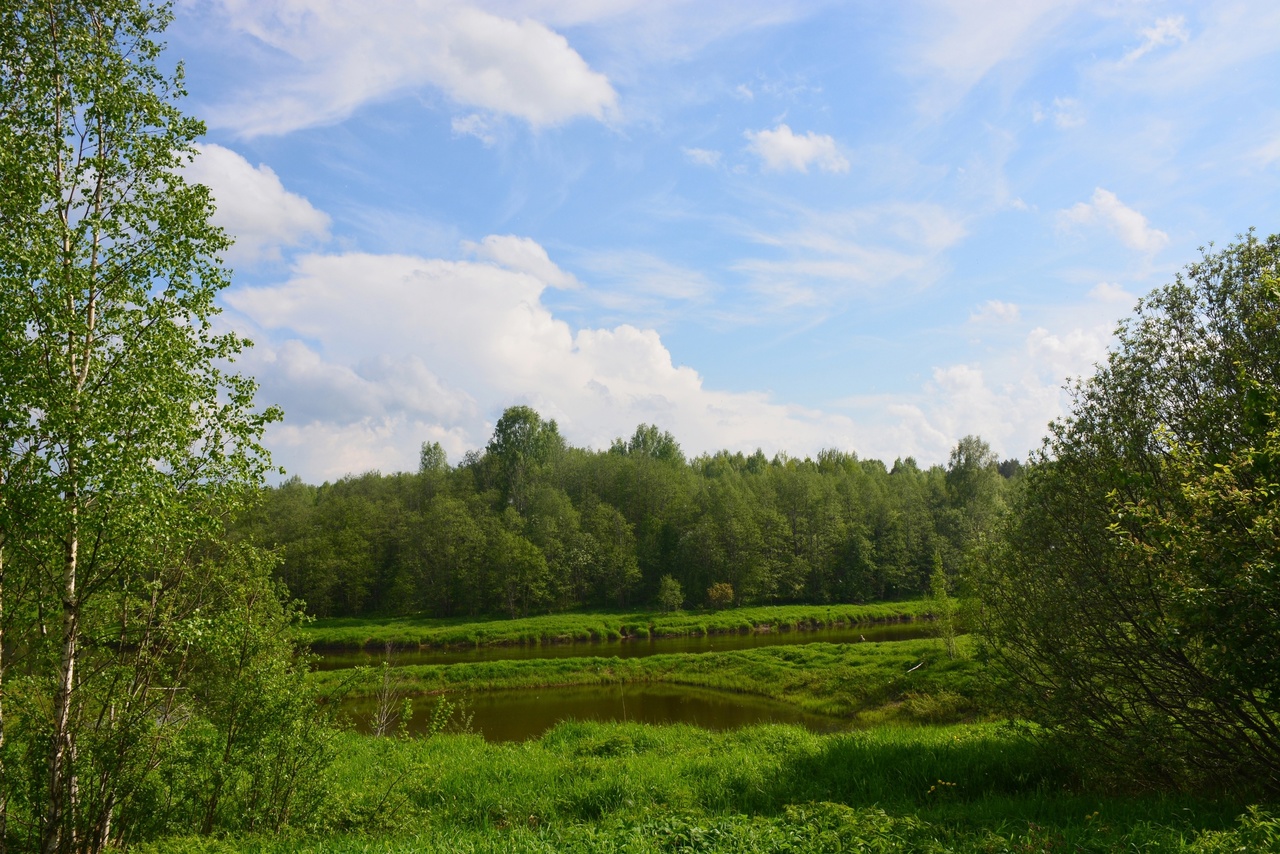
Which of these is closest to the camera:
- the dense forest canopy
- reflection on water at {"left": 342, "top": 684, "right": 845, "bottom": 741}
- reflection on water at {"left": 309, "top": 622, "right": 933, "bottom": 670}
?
reflection on water at {"left": 342, "top": 684, "right": 845, "bottom": 741}

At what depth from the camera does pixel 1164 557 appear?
1005 cm

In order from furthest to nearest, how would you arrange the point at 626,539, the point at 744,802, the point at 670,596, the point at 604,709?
the point at 626,539
the point at 670,596
the point at 604,709
the point at 744,802

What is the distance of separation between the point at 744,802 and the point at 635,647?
43.2 metres

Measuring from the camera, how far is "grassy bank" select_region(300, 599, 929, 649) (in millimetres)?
60781

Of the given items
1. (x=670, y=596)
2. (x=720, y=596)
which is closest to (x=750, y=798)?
(x=670, y=596)

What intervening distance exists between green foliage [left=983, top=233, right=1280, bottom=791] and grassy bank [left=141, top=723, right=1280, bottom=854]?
117cm

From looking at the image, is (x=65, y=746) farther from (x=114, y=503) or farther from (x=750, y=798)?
(x=750, y=798)

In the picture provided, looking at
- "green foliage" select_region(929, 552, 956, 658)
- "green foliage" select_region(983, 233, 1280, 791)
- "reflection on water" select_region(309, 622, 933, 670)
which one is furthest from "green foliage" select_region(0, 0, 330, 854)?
"reflection on water" select_region(309, 622, 933, 670)

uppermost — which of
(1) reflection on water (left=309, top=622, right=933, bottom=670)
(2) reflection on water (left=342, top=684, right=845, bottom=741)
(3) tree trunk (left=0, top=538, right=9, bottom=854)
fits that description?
(3) tree trunk (left=0, top=538, right=9, bottom=854)

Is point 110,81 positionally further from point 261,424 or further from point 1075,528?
point 1075,528

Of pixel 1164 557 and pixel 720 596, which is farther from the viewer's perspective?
pixel 720 596

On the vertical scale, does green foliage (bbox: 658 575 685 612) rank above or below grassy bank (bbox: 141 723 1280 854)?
below

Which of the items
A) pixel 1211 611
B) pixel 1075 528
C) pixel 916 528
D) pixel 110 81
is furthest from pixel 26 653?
pixel 916 528

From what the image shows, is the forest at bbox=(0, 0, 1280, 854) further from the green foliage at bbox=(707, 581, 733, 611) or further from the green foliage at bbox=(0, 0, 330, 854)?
the green foliage at bbox=(707, 581, 733, 611)
